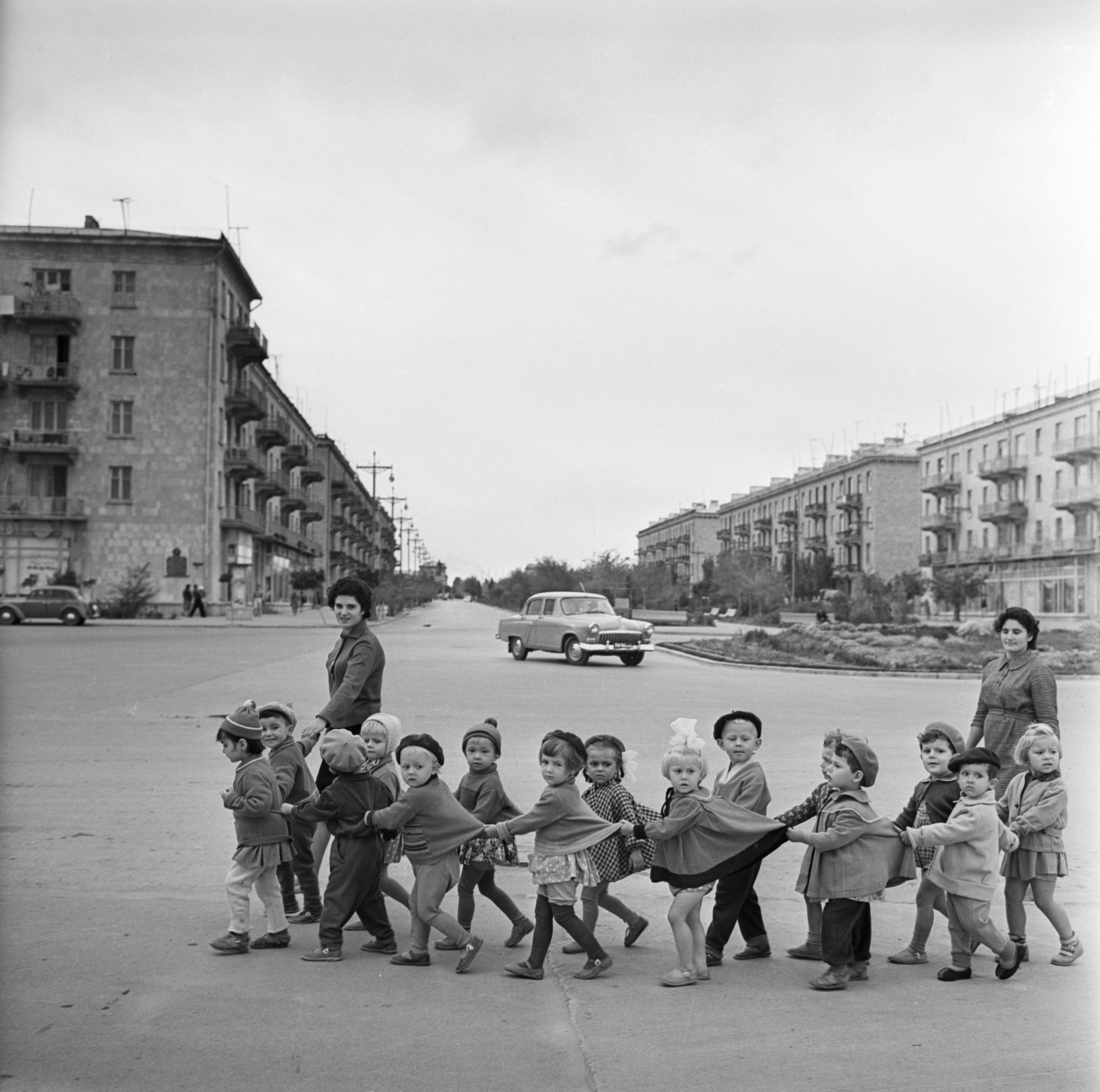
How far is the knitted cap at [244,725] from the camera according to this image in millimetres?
5047

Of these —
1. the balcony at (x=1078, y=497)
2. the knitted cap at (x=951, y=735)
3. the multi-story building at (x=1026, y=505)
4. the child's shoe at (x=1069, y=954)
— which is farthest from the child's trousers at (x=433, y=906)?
the balcony at (x=1078, y=497)

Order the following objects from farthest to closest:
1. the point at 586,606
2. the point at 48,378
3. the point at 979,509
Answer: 1. the point at 979,509
2. the point at 48,378
3. the point at 586,606

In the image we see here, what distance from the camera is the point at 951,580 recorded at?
53156 mm

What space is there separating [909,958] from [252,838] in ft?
9.19

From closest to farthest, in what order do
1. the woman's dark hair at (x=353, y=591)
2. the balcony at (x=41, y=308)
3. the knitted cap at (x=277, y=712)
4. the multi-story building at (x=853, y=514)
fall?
the knitted cap at (x=277, y=712) < the woman's dark hair at (x=353, y=591) < the balcony at (x=41, y=308) < the multi-story building at (x=853, y=514)

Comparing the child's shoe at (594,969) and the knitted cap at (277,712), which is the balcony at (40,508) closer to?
the knitted cap at (277,712)

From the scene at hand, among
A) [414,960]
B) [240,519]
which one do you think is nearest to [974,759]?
[414,960]

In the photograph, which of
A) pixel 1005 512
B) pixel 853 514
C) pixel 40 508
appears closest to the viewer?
pixel 40 508

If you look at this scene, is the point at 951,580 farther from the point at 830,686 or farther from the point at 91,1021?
the point at 91,1021

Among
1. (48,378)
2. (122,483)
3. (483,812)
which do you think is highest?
(48,378)

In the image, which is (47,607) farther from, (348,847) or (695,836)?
(695,836)

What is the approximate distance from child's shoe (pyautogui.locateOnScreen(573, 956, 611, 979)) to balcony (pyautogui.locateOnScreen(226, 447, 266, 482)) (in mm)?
52839

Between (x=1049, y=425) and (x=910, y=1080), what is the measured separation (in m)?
70.2

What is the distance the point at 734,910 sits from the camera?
491 centimetres
